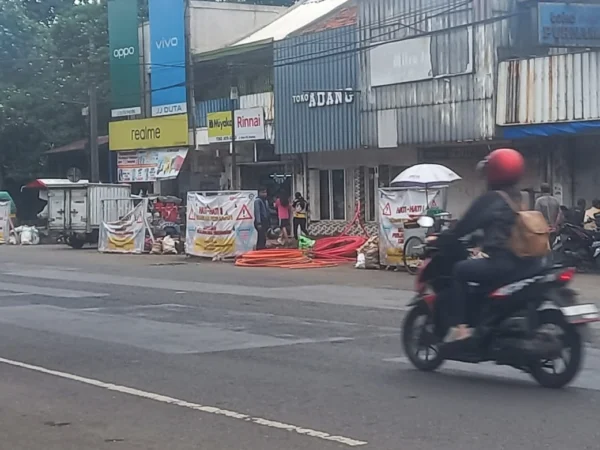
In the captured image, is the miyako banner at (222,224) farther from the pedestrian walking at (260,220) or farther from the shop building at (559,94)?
the shop building at (559,94)

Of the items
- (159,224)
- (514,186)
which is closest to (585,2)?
(159,224)

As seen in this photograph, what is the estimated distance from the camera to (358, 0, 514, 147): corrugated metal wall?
26.6 meters

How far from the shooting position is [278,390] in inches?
363

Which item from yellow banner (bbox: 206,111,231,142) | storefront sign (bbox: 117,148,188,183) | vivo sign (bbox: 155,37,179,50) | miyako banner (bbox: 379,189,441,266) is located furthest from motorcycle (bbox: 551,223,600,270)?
vivo sign (bbox: 155,37,179,50)

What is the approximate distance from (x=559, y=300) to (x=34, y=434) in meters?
4.20

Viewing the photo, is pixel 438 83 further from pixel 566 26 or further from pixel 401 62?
pixel 566 26

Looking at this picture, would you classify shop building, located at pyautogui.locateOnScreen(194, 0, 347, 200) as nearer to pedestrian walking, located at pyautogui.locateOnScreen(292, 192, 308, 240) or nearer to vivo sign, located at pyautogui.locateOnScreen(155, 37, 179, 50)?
vivo sign, located at pyautogui.locateOnScreen(155, 37, 179, 50)

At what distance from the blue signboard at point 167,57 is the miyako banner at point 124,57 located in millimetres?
1460

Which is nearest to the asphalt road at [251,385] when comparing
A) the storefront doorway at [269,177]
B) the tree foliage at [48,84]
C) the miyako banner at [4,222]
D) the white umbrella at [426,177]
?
the white umbrella at [426,177]

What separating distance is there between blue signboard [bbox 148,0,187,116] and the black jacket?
31.5m

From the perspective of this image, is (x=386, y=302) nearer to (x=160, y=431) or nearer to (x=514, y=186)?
(x=514, y=186)

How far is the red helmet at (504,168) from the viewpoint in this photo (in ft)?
→ 29.8

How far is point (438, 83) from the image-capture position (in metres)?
28.2

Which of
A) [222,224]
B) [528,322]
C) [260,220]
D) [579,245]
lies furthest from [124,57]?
[528,322]
